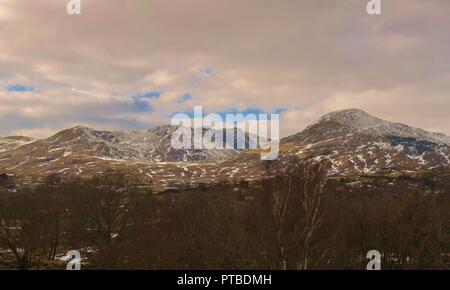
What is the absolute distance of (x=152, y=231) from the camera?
196 feet

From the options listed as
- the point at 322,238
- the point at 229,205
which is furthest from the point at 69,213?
the point at 322,238

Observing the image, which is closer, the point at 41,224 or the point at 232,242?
the point at 232,242

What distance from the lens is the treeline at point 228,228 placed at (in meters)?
31.5

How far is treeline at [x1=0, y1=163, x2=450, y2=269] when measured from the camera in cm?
3155

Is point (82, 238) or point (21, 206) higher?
point (21, 206)

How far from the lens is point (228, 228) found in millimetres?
56094

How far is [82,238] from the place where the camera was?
219 feet
